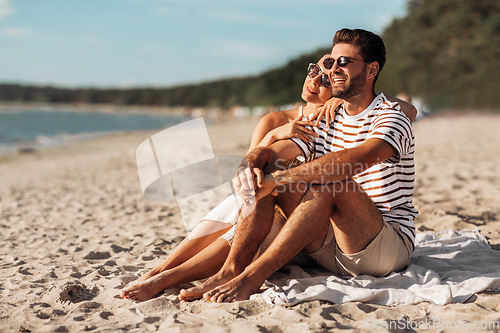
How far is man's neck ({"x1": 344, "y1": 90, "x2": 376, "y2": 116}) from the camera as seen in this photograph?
2404 mm

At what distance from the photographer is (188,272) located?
243cm

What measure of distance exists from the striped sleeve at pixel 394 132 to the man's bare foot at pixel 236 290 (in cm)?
100

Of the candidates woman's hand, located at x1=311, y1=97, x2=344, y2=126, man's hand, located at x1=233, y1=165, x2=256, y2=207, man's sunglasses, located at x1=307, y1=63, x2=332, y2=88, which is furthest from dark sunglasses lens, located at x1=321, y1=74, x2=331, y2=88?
man's hand, located at x1=233, y1=165, x2=256, y2=207

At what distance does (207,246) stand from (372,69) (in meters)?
1.50

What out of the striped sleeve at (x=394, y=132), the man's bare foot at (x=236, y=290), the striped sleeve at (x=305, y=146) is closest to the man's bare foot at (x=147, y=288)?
the man's bare foot at (x=236, y=290)

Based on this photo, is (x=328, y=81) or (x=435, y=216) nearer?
(x=328, y=81)

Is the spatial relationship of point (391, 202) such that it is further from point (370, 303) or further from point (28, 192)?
point (28, 192)

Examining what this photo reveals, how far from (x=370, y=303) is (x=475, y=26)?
4024 centimetres

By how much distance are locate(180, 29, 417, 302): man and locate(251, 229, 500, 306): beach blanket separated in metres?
0.09

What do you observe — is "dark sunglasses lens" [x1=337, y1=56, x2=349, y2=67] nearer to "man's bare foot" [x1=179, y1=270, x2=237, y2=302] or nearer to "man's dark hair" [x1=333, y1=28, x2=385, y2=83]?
"man's dark hair" [x1=333, y1=28, x2=385, y2=83]

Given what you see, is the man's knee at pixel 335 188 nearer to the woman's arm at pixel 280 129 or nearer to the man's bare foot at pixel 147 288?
the woman's arm at pixel 280 129

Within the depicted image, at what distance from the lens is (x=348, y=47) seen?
2.38 m

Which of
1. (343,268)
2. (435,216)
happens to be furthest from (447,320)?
(435,216)

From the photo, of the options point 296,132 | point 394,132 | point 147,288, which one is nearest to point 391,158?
point 394,132
